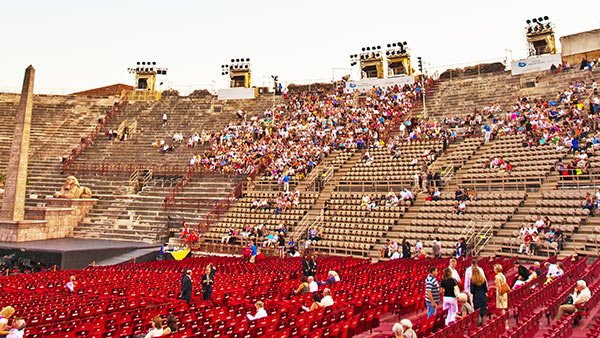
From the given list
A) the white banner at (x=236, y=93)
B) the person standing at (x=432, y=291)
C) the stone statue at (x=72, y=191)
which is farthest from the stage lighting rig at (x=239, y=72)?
→ the person standing at (x=432, y=291)

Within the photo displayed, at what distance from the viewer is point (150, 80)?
47.9m

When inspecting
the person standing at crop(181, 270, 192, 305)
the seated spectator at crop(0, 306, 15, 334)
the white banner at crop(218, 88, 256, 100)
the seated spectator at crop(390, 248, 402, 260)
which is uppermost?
the white banner at crop(218, 88, 256, 100)

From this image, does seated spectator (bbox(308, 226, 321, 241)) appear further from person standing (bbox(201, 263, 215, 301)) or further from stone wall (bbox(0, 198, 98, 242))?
stone wall (bbox(0, 198, 98, 242))

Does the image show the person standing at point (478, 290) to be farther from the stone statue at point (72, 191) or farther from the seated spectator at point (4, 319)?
the stone statue at point (72, 191)

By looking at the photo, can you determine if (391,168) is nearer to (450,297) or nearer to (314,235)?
(314,235)

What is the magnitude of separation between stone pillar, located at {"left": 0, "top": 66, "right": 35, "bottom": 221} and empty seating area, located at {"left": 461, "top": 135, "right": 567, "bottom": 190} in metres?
23.0

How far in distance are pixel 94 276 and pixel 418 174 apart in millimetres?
17424

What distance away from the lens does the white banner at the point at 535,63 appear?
35750 mm

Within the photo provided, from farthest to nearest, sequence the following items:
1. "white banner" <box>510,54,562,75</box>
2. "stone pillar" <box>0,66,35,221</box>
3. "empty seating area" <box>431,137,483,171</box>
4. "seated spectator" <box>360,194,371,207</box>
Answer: "white banner" <box>510,54,562,75</box> < "empty seating area" <box>431,137,483,171</box> < "seated spectator" <box>360,194,371,207</box> < "stone pillar" <box>0,66,35,221</box>

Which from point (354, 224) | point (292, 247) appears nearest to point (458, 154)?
point (354, 224)

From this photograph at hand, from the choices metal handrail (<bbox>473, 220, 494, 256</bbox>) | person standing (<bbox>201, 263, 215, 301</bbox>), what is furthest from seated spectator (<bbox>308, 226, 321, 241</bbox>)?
person standing (<bbox>201, 263, 215, 301</bbox>)

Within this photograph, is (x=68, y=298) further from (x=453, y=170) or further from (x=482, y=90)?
(x=482, y=90)

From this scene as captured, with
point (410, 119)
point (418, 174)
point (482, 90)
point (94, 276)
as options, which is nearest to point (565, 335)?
point (94, 276)

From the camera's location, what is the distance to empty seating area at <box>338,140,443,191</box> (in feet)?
86.2
